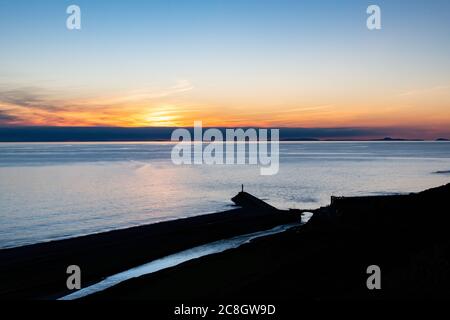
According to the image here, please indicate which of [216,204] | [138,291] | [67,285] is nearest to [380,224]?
[138,291]

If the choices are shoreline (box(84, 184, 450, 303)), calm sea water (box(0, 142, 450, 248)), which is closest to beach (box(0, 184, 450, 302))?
shoreline (box(84, 184, 450, 303))

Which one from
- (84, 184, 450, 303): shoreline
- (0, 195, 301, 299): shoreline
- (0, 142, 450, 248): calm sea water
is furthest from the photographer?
(0, 142, 450, 248): calm sea water

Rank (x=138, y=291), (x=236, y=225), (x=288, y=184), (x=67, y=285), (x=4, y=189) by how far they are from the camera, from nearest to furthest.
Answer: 1. (x=138, y=291)
2. (x=67, y=285)
3. (x=236, y=225)
4. (x=4, y=189)
5. (x=288, y=184)

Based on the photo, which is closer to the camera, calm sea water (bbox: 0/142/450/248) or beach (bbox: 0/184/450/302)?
beach (bbox: 0/184/450/302)

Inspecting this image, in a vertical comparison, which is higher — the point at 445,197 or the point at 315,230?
the point at 445,197

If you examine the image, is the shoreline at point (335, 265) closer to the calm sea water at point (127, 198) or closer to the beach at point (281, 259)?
the beach at point (281, 259)

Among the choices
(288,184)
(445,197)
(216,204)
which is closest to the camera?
(445,197)

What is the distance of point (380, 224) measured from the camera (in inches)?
1055

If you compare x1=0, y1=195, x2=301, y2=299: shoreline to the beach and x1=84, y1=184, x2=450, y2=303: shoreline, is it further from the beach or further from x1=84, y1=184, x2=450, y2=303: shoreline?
x1=84, y1=184, x2=450, y2=303: shoreline

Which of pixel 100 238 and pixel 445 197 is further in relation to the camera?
pixel 100 238

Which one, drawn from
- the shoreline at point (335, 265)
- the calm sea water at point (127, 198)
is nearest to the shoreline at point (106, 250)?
the shoreline at point (335, 265)

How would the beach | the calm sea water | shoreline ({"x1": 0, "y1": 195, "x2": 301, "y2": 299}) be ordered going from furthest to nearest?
the calm sea water < shoreline ({"x1": 0, "y1": 195, "x2": 301, "y2": 299}) < the beach
